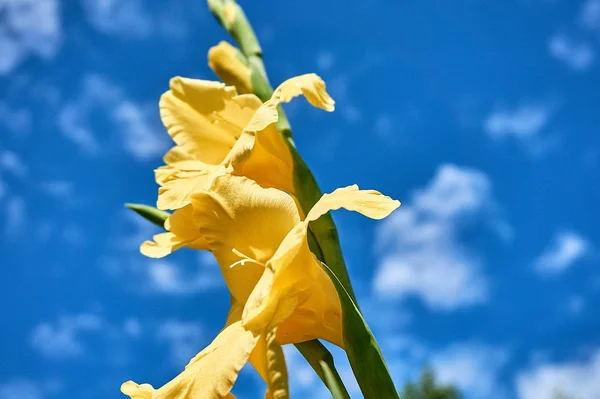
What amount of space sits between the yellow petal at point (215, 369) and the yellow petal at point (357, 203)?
21 centimetres

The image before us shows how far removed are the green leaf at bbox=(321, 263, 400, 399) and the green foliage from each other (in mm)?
10492

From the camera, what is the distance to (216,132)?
1.46m

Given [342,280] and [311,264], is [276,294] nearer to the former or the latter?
[311,264]

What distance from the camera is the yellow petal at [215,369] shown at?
896mm

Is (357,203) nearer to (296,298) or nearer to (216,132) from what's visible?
(296,298)

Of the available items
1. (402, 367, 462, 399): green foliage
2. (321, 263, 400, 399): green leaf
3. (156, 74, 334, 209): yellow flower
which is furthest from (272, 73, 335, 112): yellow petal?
(402, 367, 462, 399): green foliage

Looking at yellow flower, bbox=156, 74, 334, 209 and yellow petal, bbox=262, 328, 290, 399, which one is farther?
yellow flower, bbox=156, 74, 334, 209

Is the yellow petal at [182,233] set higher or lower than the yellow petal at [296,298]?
higher

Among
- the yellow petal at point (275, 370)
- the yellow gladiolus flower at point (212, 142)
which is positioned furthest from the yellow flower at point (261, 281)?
the yellow gladiolus flower at point (212, 142)

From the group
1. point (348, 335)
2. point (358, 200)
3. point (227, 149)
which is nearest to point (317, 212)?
point (358, 200)

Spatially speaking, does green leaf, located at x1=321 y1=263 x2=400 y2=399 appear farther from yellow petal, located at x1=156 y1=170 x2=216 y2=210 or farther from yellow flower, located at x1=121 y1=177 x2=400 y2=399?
yellow petal, located at x1=156 y1=170 x2=216 y2=210

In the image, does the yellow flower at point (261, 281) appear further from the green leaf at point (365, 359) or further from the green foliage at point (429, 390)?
the green foliage at point (429, 390)

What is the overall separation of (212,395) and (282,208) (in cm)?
32

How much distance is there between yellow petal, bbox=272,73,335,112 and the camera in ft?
4.22
